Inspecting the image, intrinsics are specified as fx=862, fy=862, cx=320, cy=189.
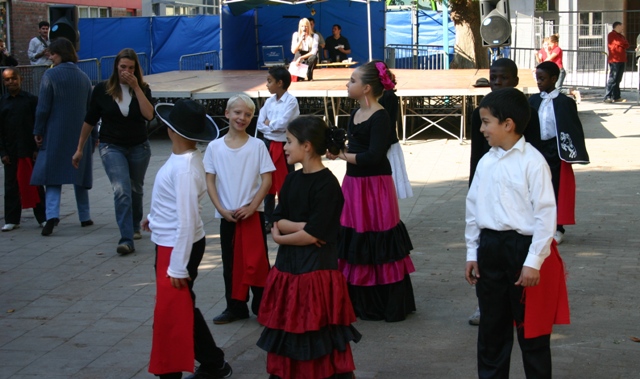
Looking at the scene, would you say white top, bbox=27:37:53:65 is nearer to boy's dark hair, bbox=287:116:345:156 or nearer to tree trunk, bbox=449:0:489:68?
tree trunk, bbox=449:0:489:68

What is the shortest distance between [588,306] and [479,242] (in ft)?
7.98

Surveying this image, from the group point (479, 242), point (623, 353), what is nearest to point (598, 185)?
point (623, 353)

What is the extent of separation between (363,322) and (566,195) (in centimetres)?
293

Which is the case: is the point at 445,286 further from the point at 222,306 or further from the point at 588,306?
the point at 222,306

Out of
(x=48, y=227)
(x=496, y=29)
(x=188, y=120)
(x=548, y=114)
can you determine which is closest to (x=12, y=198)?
(x=48, y=227)

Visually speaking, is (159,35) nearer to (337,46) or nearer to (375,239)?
(337,46)

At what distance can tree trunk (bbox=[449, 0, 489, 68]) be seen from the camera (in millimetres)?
21922

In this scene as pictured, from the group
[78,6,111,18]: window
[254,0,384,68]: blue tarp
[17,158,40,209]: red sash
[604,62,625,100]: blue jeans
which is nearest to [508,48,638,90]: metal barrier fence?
[604,62,625,100]: blue jeans

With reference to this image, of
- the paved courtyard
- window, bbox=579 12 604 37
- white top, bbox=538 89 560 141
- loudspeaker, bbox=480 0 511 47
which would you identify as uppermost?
window, bbox=579 12 604 37

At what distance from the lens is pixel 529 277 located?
3.99 metres

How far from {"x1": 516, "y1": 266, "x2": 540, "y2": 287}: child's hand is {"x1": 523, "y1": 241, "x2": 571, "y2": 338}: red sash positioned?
11 centimetres

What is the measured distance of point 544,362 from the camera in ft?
13.8

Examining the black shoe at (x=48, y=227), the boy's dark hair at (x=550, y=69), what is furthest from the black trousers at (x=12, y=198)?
the boy's dark hair at (x=550, y=69)

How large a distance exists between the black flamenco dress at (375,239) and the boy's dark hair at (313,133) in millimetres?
1470
